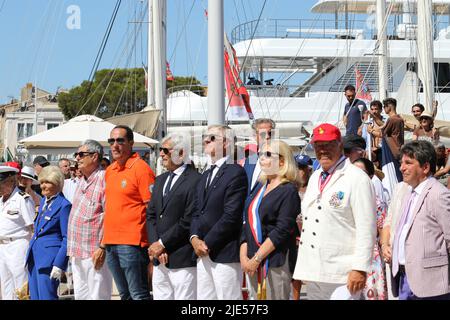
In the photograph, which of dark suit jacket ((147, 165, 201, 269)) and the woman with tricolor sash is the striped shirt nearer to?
dark suit jacket ((147, 165, 201, 269))

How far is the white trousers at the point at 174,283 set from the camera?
8039 mm

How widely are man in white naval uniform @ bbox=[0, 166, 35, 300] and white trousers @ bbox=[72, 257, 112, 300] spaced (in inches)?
39.0

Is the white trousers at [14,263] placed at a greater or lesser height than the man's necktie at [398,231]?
lesser

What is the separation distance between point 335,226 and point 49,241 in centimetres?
351

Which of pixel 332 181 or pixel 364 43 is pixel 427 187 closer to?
pixel 332 181

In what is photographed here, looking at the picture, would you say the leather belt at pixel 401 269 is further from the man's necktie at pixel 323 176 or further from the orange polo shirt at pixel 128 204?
the orange polo shirt at pixel 128 204

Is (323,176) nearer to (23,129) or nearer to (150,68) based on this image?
(150,68)

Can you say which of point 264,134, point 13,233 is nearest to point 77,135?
point 13,233

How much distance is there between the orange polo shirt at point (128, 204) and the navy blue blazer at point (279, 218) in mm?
1560

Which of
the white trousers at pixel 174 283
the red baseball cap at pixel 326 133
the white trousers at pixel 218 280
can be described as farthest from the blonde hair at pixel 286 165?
the white trousers at pixel 174 283

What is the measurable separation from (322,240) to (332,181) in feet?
1.43

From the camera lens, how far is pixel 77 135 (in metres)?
17.0

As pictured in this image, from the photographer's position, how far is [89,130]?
16.9 meters
